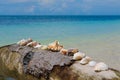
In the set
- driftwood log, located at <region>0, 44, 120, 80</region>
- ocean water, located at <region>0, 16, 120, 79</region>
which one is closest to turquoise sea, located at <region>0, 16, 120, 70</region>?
ocean water, located at <region>0, 16, 120, 79</region>

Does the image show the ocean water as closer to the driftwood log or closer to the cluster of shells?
the cluster of shells

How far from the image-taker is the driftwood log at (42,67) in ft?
16.3

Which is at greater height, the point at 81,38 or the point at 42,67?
the point at 42,67

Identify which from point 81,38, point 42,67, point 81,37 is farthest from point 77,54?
point 81,37

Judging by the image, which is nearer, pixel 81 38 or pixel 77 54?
pixel 77 54

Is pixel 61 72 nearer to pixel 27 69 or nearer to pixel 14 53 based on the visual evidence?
pixel 27 69

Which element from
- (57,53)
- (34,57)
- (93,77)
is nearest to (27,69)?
(34,57)

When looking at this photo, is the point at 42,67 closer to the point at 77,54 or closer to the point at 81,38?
the point at 77,54

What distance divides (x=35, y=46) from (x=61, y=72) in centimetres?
139

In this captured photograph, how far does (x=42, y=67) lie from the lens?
5.62 metres

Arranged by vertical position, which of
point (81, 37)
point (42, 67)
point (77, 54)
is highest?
point (77, 54)

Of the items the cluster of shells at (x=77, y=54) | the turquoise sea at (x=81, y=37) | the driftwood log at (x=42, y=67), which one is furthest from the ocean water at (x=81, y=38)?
the driftwood log at (x=42, y=67)

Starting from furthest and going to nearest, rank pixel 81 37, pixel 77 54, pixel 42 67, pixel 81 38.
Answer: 1. pixel 81 37
2. pixel 81 38
3. pixel 42 67
4. pixel 77 54

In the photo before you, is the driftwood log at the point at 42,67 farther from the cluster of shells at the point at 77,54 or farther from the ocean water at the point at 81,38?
the ocean water at the point at 81,38
